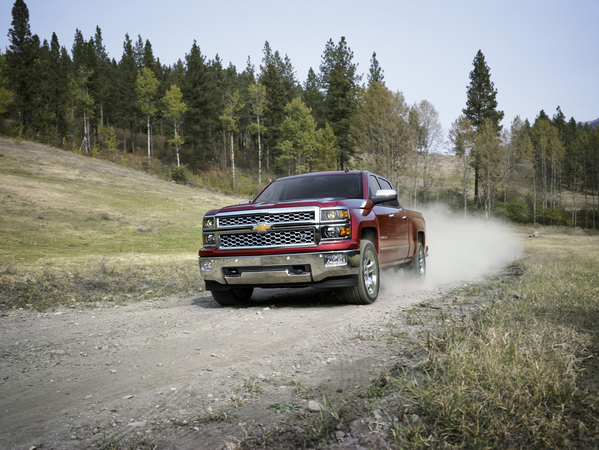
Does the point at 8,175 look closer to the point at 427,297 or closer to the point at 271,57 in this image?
the point at 427,297

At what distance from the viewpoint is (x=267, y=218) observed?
610 centimetres

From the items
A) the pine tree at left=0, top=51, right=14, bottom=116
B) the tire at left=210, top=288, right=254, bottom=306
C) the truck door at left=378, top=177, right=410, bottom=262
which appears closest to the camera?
the tire at left=210, top=288, right=254, bottom=306

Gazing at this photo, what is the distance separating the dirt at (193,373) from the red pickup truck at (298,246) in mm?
429

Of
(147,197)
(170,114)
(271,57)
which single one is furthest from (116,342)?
(271,57)

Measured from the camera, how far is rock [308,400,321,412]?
2703mm

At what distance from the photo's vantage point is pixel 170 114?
55.2 metres

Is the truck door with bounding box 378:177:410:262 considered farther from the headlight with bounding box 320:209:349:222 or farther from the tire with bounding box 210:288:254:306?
the tire with bounding box 210:288:254:306

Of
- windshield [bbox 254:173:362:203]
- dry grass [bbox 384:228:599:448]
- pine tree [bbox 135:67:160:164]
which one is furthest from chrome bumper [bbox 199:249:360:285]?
pine tree [bbox 135:67:160:164]

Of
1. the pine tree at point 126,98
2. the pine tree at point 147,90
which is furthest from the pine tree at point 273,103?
the pine tree at point 126,98

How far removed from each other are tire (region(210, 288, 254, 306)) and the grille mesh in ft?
2.75

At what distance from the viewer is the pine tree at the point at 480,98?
5609 cm

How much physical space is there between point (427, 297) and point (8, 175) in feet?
96.1

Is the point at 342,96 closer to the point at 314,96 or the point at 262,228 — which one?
the point at 314,96

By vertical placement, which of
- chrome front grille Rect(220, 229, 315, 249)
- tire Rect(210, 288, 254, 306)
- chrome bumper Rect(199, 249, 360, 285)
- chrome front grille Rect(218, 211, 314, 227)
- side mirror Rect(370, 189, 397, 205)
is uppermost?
side mirror Rect(370, 189, 397, 205)
